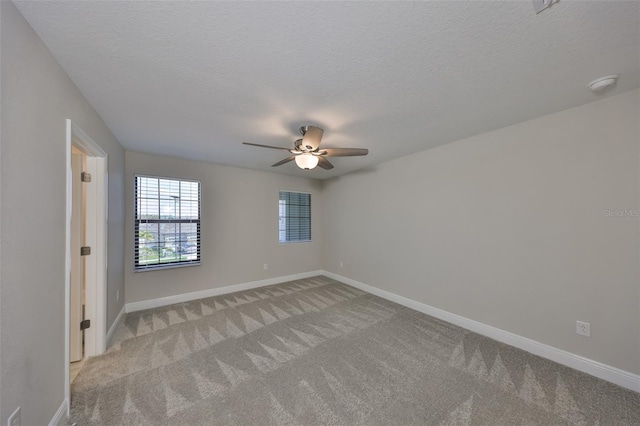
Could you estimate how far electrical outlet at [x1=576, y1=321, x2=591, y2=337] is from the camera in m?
2.04

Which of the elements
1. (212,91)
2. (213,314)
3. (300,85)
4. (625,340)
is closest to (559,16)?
(300,85)

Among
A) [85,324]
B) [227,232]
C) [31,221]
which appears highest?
[31,221]

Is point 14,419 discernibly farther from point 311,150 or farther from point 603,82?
point 603,82

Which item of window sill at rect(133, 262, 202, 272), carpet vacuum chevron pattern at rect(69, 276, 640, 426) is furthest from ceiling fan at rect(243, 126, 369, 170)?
window sill at rect(133, 262, 202, 272)

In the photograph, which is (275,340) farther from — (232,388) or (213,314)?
(213,314)

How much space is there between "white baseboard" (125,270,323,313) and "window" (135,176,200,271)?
1.68 feet

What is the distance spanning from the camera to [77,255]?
6.88 feet

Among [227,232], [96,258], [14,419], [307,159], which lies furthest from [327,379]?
[227,232]

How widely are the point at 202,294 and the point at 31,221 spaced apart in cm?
306

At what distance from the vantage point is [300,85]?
1.69m

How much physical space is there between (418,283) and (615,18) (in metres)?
3.06

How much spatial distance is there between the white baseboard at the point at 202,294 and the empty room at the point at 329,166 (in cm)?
4

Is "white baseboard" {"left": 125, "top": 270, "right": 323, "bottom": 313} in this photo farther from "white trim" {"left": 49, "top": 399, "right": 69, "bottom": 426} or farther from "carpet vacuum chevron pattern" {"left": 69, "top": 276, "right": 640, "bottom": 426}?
"white trim" {"left": 49, "top": 399, "right": 69, "bottom": 426}

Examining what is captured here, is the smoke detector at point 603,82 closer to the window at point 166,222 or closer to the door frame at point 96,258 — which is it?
the door frame at point 96,258
